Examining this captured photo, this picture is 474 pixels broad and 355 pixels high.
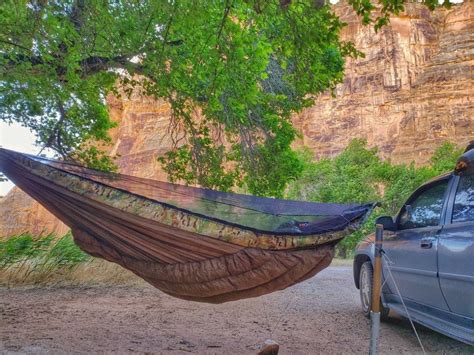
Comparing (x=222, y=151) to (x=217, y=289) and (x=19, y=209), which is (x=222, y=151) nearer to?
(x=217, y=289)

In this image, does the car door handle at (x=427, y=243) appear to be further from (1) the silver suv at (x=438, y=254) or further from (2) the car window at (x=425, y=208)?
(2) the car window at (x=425, y=208)

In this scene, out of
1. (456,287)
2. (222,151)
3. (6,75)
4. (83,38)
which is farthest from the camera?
(222,151)

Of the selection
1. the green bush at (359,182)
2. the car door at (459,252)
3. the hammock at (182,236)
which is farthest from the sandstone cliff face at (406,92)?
the hammock at (182,236)

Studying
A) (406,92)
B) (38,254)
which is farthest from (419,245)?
(406,92)

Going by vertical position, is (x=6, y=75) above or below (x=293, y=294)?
above

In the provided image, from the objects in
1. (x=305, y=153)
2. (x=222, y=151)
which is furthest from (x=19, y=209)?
(x=222, y=151)

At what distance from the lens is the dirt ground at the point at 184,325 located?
10.2ft

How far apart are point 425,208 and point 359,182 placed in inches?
739

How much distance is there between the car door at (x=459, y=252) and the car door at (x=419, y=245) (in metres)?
0.10

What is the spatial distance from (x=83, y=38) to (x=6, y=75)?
895mm

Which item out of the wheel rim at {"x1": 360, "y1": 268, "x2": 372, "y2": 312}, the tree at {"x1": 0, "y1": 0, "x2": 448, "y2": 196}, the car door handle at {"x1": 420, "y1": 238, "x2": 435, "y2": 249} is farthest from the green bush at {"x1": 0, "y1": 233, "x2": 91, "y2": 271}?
the car door handle at {"x1": 420, "y1": 238, "x2": 435, "y2": 249}

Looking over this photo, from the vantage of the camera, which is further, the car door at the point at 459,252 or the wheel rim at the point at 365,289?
the wheel rim at the point at 365,289

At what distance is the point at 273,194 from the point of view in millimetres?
5961

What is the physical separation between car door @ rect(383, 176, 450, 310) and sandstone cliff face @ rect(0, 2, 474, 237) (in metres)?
32.2
